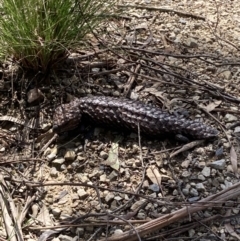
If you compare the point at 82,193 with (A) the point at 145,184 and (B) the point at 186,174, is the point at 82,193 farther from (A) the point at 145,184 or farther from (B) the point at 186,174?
(B) the point at 186,174

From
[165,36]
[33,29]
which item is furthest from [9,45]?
[165,36]

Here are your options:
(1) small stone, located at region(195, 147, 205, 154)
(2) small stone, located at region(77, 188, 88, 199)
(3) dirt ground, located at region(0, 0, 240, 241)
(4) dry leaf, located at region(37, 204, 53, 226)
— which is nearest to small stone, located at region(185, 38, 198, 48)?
(3) dirt ground, located at region(0, 0, 240, 241)

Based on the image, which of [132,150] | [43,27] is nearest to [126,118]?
[132,150]

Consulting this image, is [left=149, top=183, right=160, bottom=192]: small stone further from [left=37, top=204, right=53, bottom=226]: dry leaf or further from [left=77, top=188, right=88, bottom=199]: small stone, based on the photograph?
[left=37, top=204, right=53, bottom=226]: dry leaf

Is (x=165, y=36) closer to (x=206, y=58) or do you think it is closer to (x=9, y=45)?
(x=206, y=58)

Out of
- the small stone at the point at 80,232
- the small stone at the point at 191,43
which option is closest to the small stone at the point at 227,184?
the small stone at the point at 80,232

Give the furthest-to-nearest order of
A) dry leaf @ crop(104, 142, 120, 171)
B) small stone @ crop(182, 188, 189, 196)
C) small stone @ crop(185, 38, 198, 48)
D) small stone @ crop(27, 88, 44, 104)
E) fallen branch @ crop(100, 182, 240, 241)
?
small stone @ crop(185, 38, 198, 48) < small stone @ crop(27, 88, 44, 104) < dry leaf @ crop(104, 142, 120, 171) < small stone @ crop(182, 188, 189, 196) < fallen branch @ crop(100, 182, 240, 241)
